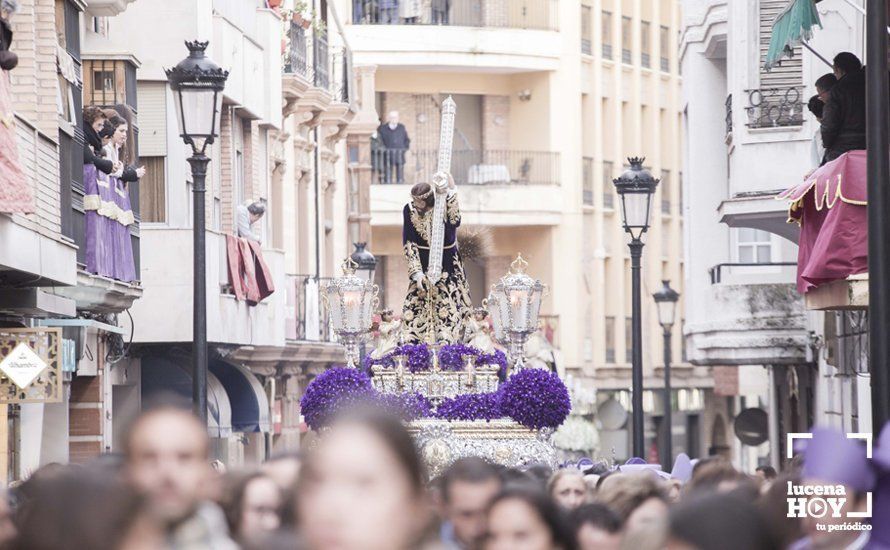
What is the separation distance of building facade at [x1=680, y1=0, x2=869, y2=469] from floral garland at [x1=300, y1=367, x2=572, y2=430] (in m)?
3.14

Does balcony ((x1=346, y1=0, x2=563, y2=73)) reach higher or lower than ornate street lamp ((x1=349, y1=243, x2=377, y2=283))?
higher

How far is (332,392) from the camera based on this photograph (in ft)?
63.8

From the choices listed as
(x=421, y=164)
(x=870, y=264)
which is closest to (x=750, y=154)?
(x=870, y=264)

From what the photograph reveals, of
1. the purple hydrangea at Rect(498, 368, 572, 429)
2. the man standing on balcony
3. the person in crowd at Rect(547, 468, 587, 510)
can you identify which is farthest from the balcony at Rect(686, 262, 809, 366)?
the man standing on balcony

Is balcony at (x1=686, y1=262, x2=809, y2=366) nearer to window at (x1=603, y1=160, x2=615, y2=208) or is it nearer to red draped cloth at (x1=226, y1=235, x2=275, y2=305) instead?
red draped cloth at (x1=226, y1=235, x2=275, y2=305)

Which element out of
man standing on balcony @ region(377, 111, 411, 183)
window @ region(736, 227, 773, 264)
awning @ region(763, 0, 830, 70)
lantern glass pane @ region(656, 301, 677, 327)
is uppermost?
man standing on balcony @ region(377, 111, 411, 183)

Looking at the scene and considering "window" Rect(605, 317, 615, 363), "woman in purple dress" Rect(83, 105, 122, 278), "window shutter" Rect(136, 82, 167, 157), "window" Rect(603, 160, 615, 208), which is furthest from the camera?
"window" Rect(605, 317, 615, 363)

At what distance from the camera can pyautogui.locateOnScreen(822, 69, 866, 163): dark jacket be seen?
20.7m

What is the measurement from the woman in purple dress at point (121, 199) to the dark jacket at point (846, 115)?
795 centimetres

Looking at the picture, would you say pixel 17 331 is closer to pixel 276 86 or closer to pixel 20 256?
pixel 20 256

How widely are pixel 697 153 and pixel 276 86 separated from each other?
24.4ft

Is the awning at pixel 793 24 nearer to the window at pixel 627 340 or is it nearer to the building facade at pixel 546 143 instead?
the building facade at pixel 546 143

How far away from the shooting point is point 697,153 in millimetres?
34281

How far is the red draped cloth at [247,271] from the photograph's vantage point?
3222 centimetres
